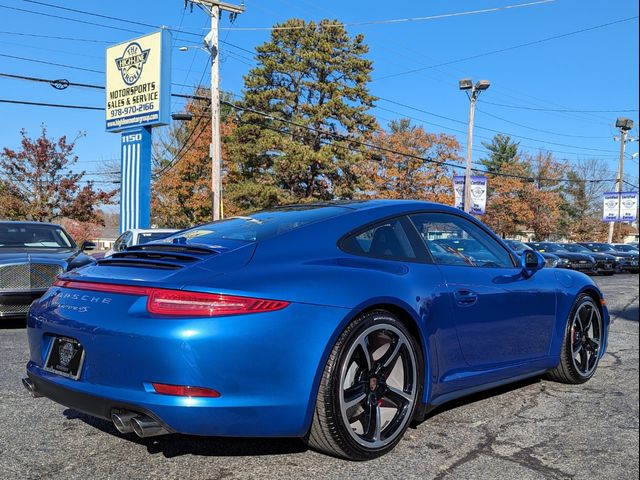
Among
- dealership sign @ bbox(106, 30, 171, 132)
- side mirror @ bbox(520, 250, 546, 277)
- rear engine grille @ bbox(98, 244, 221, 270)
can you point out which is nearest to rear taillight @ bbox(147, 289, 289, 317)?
rear engine grille @ bbox(98, 244, 221, 270)

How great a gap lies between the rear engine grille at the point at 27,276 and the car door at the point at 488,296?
5836 millimetres

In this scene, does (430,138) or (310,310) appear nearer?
(310,310)

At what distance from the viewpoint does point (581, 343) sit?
4801 mm

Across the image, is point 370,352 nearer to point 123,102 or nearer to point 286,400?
point 286,400

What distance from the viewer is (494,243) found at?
14.3 feet

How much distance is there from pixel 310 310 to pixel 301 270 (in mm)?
244

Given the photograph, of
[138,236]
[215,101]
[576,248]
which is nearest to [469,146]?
[576,248]

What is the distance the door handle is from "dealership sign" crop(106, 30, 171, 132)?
16.6 meters

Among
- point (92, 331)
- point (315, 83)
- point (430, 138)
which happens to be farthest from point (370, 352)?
point (430, 138)

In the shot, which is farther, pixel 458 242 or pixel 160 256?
pixel 458 242

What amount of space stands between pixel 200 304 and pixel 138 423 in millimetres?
595

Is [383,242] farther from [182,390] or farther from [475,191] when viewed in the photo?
[475,191]

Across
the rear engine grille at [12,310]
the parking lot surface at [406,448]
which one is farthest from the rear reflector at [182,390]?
the rear engine grille at [12,310]

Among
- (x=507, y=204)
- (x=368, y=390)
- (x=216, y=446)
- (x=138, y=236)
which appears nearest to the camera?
(x=368, y=390)
